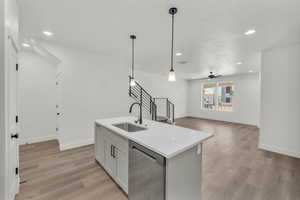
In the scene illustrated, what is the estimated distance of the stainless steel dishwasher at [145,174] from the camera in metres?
1.26

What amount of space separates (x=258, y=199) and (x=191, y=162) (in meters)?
1.26

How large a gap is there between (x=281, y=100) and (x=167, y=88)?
5.46 m

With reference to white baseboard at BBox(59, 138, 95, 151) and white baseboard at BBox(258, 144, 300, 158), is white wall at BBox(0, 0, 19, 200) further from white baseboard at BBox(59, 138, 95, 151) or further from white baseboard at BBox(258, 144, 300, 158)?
white baseboard at BBox(258, 144, 300, 158)

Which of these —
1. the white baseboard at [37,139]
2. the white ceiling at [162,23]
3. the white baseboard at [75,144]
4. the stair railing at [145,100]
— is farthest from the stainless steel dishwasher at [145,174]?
the stair railing at [145,100]

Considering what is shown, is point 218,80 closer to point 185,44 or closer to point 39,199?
point 185,44

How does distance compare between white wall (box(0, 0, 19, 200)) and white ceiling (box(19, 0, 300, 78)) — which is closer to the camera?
white wall (box(0, 0, 19, 200))

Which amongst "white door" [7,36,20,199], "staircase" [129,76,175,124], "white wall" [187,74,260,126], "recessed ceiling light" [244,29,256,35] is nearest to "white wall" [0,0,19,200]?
"white door" [7,36,20,199]

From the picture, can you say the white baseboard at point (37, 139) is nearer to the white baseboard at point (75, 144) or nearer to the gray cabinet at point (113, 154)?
the white baseboard at point (75, 144)

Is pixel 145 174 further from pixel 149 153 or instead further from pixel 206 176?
pixel 206 176

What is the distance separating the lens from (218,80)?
7.82 metres

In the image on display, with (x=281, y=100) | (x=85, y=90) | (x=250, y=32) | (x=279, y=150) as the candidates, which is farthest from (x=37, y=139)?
(x=281, y=100)

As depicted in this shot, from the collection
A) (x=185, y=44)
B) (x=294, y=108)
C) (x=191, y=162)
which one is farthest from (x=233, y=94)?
(x=191, y=162)

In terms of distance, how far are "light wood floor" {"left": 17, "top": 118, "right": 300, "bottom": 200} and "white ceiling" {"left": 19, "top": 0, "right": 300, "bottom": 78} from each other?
106 inches

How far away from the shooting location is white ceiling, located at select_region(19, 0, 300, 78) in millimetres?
1847
